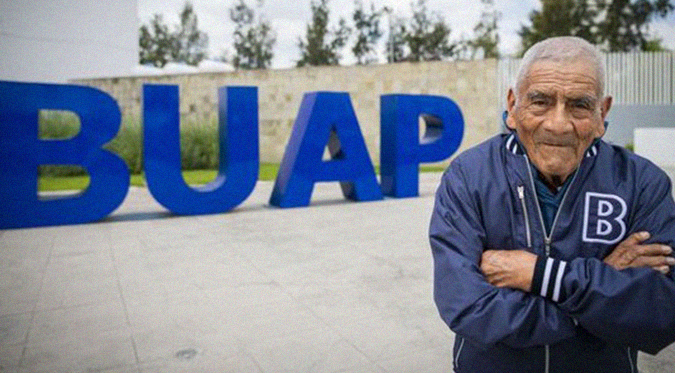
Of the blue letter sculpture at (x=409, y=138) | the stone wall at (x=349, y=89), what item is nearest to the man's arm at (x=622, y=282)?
the blue letter sculpture at (x=409, y=138)

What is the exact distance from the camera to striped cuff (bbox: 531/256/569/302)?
57.9 inches

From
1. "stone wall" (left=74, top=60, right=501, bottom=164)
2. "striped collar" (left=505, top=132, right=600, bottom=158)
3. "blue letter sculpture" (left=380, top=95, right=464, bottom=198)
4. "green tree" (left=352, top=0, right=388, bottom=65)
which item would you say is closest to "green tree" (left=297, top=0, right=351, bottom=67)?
"green tree" (left=352, top=0, right=388, bottom=65)

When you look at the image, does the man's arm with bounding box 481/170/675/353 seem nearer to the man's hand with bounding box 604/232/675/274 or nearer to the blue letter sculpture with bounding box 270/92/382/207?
the man's hand with bounding box 604/232/675/274

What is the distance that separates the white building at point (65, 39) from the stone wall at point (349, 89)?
123 inches

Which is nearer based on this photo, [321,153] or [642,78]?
[321,153]

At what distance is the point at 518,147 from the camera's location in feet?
5.50

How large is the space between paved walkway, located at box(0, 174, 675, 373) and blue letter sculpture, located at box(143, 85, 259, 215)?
2.65ft

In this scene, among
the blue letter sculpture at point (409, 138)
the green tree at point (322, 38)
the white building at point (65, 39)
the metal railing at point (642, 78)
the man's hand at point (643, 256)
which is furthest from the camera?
the green tree at point (322, 38)

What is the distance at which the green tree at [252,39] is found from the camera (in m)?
44.0

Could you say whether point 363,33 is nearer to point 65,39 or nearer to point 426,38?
point 426,38

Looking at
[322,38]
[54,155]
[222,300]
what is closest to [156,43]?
[322,38]

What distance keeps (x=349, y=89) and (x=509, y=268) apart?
18.2m

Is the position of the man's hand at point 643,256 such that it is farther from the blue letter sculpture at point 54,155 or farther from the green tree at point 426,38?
the green tree at point 426,38

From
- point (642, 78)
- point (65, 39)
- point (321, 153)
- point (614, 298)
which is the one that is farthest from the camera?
point (65, 39)
